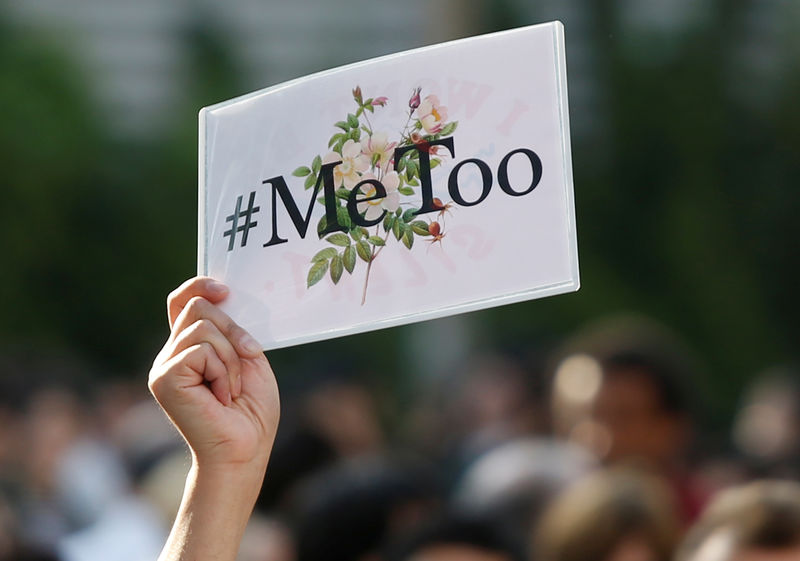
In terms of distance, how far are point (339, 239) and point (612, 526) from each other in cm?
148

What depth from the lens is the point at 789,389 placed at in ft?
21.6

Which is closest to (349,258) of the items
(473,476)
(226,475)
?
(226,475)

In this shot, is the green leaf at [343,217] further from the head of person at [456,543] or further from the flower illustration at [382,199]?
the head of person at [456,543]

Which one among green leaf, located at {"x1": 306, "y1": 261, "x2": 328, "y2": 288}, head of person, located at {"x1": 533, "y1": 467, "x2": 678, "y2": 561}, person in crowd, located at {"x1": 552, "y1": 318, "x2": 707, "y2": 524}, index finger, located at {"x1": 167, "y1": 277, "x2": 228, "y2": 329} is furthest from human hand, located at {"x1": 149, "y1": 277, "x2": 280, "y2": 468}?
person in crowd, located at {"x1": 552, "y1": 318, "x2": 707, "y2": 524}

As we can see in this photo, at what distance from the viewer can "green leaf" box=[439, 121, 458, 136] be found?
202 cm

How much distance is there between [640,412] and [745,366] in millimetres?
10599

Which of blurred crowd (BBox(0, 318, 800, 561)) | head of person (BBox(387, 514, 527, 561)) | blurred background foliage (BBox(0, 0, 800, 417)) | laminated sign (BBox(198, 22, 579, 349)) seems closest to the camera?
laminated sign (BBox(198, 22, 579, 349))

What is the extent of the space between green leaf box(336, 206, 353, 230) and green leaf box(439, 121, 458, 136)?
7.5 inches

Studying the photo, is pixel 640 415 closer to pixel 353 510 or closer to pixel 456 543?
pixel 353 510

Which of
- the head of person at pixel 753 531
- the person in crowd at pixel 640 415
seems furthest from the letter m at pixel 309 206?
the person in crowd at pixel 640 415

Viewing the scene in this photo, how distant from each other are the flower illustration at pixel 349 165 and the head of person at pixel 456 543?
1216mm

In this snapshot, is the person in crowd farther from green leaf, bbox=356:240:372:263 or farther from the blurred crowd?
green leaf, bbox=356:240:372:263

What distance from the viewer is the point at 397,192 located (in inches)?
80.4

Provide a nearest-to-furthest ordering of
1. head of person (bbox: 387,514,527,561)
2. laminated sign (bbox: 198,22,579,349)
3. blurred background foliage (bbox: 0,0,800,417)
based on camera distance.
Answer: laminated sign (bbox: 198,22,579,349)
head of person (bbox: 387,514,527,561)
blurred background foliage (bbox: 0,0,800,417)
